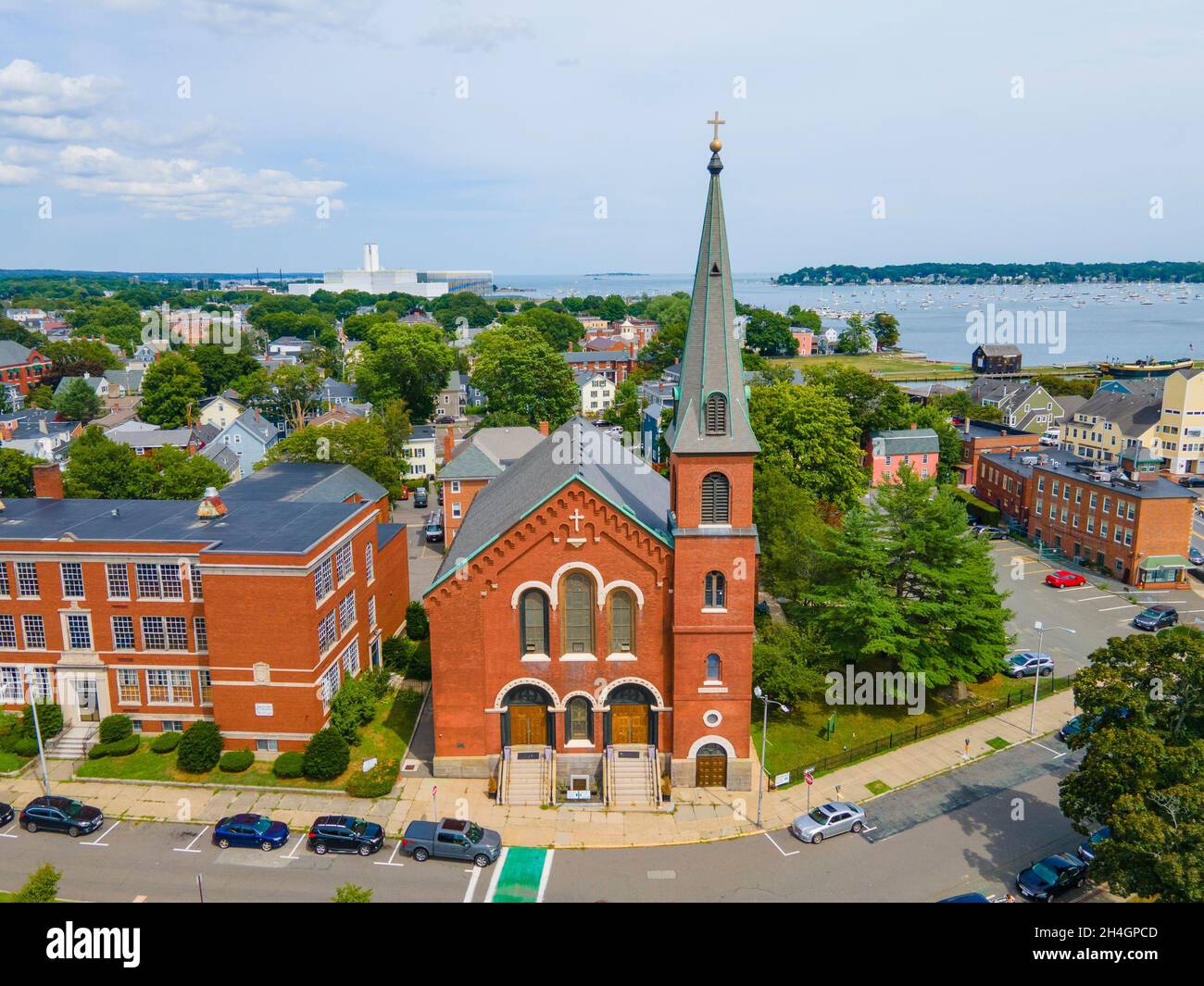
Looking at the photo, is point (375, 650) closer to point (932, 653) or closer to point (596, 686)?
point (596, 686)

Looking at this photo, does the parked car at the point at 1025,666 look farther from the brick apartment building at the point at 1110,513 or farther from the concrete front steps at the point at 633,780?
the concrete front steps at the point at 633,780

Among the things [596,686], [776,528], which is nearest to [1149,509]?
[776,528]

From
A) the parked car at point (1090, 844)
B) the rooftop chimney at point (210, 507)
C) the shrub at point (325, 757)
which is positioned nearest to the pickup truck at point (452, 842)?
the shrub at point (325, 757)

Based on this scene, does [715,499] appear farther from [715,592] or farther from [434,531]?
[434,531]

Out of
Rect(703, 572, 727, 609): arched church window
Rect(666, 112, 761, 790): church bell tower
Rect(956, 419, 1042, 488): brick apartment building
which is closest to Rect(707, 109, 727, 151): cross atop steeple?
Rect(666, 112, 761, 790): church bell tower

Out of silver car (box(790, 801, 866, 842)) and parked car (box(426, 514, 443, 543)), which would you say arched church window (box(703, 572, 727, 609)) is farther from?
parked car (box(426, 514, 443, 543))

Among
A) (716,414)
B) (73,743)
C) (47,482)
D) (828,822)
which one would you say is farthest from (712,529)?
(47,482)
